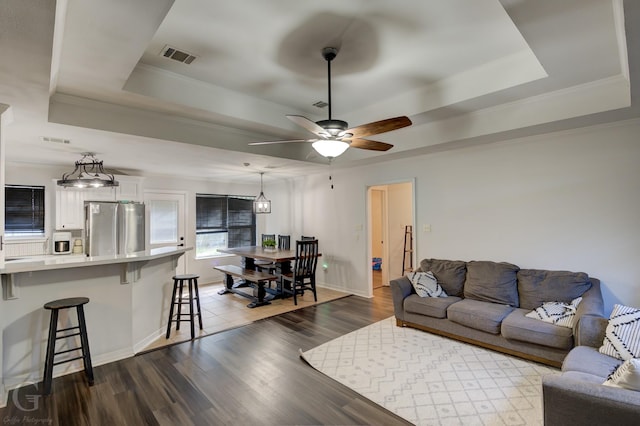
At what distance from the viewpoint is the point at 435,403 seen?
8.05 feet

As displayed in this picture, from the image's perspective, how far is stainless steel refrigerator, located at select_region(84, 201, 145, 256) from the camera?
4969 millimetres

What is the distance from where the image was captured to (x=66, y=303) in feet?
9.12

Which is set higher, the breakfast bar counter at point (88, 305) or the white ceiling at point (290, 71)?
the white ceiling at point (290, 71)

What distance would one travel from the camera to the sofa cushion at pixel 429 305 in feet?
12.2

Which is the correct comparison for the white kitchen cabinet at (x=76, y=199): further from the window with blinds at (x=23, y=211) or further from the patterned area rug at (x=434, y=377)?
the patterned area rug at (x=434, y=377)

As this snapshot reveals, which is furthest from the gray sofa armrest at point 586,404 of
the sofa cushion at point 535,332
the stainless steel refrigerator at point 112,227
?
the stainless steel refrigerator at point 112,227

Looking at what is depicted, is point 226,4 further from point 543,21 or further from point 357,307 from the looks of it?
point 357,307

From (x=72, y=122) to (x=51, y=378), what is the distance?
2.34 metres

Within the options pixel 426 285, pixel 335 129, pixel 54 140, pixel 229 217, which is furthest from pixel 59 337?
pixel 229 217

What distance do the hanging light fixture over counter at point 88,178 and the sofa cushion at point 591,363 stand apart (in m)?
5.09

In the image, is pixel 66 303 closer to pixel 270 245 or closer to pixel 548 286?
pixel 270 245

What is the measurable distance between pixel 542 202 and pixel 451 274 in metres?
1.41

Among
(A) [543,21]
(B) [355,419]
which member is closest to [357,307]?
(B) [355,419]

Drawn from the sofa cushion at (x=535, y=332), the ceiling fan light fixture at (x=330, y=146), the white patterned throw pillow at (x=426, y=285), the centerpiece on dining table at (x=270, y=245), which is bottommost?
the sofa cushion at (x=535, y=332)
